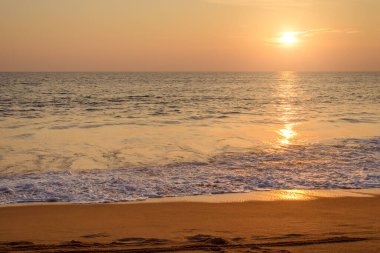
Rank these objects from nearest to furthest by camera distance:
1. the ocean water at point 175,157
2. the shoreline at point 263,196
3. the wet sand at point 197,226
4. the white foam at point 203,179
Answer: the wet sand at point 197,226 < the shoreline at point 263,196 < the white foam at point 203,179 < the ocean water at point 175,157

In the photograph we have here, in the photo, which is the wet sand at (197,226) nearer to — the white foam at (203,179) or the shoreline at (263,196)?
the shoreline at (263,196)

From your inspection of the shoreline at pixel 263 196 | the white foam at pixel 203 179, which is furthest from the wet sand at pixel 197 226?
the white foam at pixel 203 179

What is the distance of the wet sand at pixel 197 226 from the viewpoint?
627 centimetres

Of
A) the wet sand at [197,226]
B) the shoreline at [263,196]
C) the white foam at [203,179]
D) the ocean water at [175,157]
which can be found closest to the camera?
the wet sand at [197,226]

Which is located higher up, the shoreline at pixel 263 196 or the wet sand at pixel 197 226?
the wet sand at pixel 197 226

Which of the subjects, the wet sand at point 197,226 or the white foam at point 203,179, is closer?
the wet sand at point 197,226

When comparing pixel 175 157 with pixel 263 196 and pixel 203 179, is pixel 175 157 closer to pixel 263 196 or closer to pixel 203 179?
pixel 203 179

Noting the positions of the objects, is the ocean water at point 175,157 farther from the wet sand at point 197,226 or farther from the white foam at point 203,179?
the wet sand at point 197,226

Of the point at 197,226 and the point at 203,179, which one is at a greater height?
the point at 197,226

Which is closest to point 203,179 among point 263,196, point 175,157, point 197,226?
point 263,196

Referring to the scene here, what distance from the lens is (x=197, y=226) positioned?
730cm

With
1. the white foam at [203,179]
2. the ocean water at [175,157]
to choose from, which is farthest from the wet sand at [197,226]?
the ocean water at [175,157]

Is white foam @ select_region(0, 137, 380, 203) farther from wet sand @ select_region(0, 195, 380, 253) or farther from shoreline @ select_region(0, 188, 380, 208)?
wet sand @ select_region(0, 195, 380, 253)

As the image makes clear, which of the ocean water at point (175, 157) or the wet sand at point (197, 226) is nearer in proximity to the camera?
the wet sand at point (197, 226)
